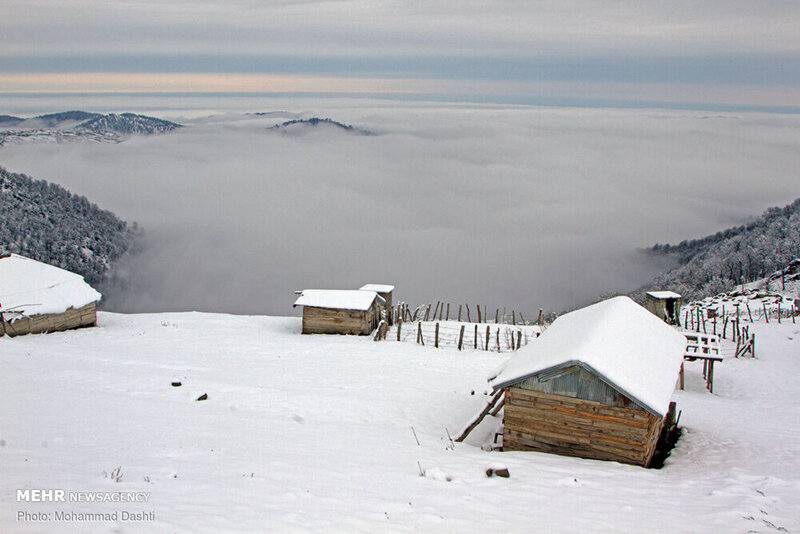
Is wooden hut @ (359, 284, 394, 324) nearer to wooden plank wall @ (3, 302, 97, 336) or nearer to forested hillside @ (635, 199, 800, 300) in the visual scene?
wooden plank wall @ (3, 302, 97, 336)

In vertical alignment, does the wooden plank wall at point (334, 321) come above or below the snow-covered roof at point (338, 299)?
below

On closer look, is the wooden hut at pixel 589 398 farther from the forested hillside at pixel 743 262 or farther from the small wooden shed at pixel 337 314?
the forested hillside at pixel 743 262

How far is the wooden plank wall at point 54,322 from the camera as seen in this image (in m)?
29.4

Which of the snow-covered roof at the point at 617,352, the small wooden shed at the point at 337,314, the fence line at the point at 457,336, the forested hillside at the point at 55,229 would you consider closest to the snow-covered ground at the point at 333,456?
the snow-covered roof at the point at 617,352

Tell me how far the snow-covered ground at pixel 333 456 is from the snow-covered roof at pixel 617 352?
1.93 metres

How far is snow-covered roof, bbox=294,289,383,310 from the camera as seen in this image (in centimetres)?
3316

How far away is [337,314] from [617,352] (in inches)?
858

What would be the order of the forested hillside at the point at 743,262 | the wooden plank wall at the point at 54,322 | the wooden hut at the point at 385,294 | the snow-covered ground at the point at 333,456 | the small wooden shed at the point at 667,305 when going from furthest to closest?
the forested hillside at the point at 743,262 → the small wooden shed at the point at 667,305 → the wooden hut at the point at 385,294 → the wooden plank wall at the point at 54,322 → the snow-covered ground at the point at 333,456

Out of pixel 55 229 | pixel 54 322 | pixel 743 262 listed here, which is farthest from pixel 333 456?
pixel 55 229

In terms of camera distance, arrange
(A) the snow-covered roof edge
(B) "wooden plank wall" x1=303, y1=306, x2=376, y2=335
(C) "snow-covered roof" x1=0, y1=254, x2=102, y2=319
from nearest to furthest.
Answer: (A) the snow-covered roof edge
(C) "snow-covered roof" x1=0, y1=254, x2=102, y2=319
(B) "wooden plank wall" x1=303, y1=306, x2=376, y2=335
